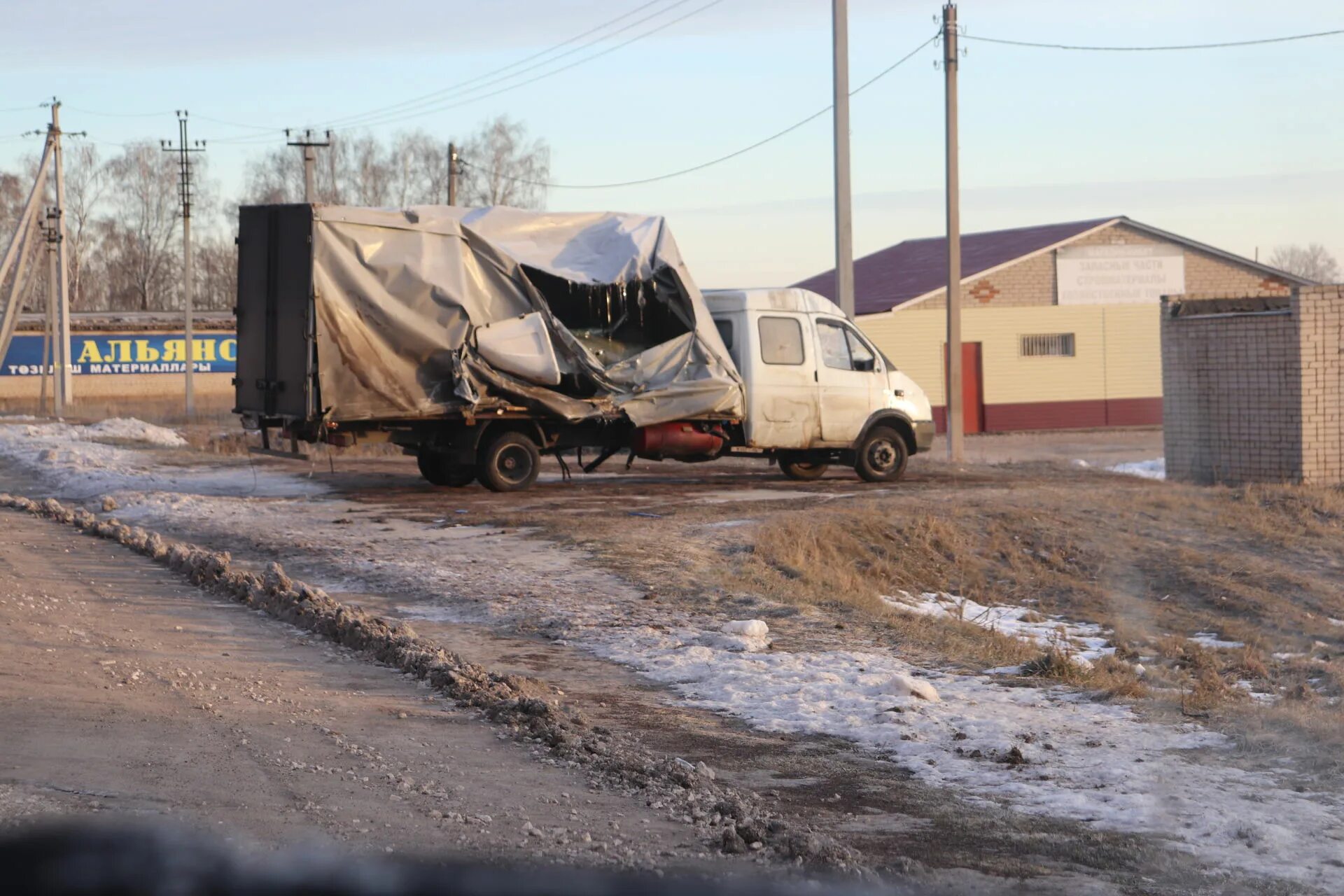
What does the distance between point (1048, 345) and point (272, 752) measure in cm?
3581

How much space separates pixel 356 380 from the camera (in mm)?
15039

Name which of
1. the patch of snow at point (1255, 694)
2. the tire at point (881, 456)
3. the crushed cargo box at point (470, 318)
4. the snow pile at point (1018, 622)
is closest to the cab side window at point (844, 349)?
the tire at point (881, 456)

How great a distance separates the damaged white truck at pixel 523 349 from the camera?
15102mm

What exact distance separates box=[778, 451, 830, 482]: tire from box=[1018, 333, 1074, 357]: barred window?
2138 centimetres

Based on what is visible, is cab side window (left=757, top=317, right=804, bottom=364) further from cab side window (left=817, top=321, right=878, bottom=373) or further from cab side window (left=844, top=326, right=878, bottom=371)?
cab side window (left=844, top=326, right=878, bottom=371)

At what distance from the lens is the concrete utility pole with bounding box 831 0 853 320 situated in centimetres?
2245

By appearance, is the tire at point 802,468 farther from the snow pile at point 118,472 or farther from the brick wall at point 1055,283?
the brick wall at point 1055,283

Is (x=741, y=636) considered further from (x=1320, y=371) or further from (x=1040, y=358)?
(x=1040, y=358)

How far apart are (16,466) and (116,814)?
19.2 m

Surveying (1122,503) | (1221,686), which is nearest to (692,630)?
(1221,686)

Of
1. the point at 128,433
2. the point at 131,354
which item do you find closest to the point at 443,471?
the point at 128,433

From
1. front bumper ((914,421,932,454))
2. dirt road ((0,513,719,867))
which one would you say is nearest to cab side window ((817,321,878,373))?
front bumper ((914,421,932,454))

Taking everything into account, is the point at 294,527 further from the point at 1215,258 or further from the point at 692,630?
the point at 1215,258

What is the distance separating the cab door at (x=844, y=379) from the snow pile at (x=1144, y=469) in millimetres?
6559
